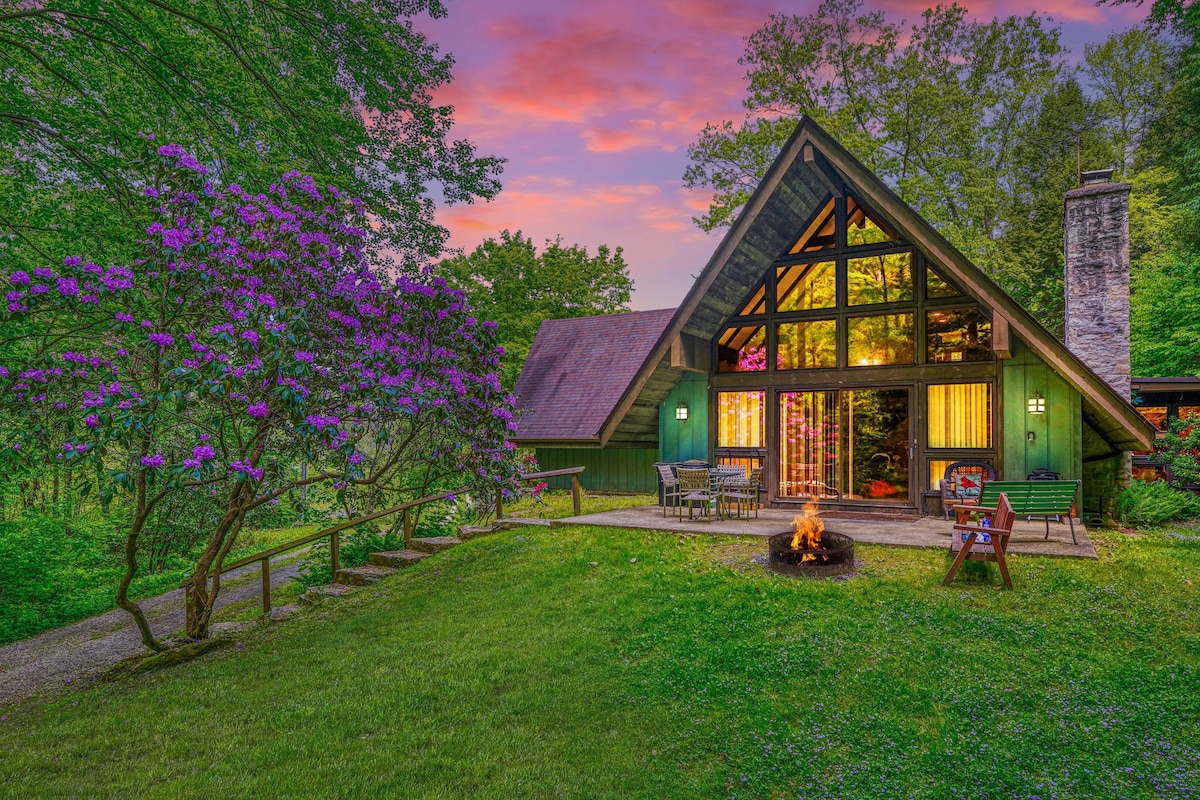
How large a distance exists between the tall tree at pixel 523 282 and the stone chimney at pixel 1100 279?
16.6 metres

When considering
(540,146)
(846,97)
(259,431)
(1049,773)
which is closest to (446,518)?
(259,431)

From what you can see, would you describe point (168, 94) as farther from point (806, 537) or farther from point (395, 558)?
point (806, 537)

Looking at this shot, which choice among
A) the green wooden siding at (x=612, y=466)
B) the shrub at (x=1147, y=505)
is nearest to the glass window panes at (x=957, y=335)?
the shrub at (x=1147, y=505)

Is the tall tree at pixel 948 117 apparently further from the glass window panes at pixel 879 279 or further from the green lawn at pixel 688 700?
the green lawn at pixel 688 700

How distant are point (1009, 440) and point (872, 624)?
624 centimetres

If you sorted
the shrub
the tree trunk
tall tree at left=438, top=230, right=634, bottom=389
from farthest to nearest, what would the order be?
tall tree at left=438, top=230, right=634, bottom=389 < the shrub < the tree trunk

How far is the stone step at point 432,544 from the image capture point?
927cm

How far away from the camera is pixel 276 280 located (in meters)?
5.64

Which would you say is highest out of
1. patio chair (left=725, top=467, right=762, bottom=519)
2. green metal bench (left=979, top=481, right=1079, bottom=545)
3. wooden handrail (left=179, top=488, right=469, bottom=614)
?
green metal bench (left=979, top=481, right=1079, bottom=545)

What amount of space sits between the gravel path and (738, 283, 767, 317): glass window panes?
9682mm

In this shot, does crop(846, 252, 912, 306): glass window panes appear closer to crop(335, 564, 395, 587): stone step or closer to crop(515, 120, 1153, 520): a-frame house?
crop(515, 120, 1153, 520): a-frame house

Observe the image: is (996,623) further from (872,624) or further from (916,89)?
(916,89)

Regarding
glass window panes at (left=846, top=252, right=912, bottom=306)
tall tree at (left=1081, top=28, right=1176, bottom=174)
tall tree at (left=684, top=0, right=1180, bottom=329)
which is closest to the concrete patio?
glass window panes at (left=846, top=252, right=912, bottom=306)

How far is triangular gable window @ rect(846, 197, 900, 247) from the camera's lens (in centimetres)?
1069
